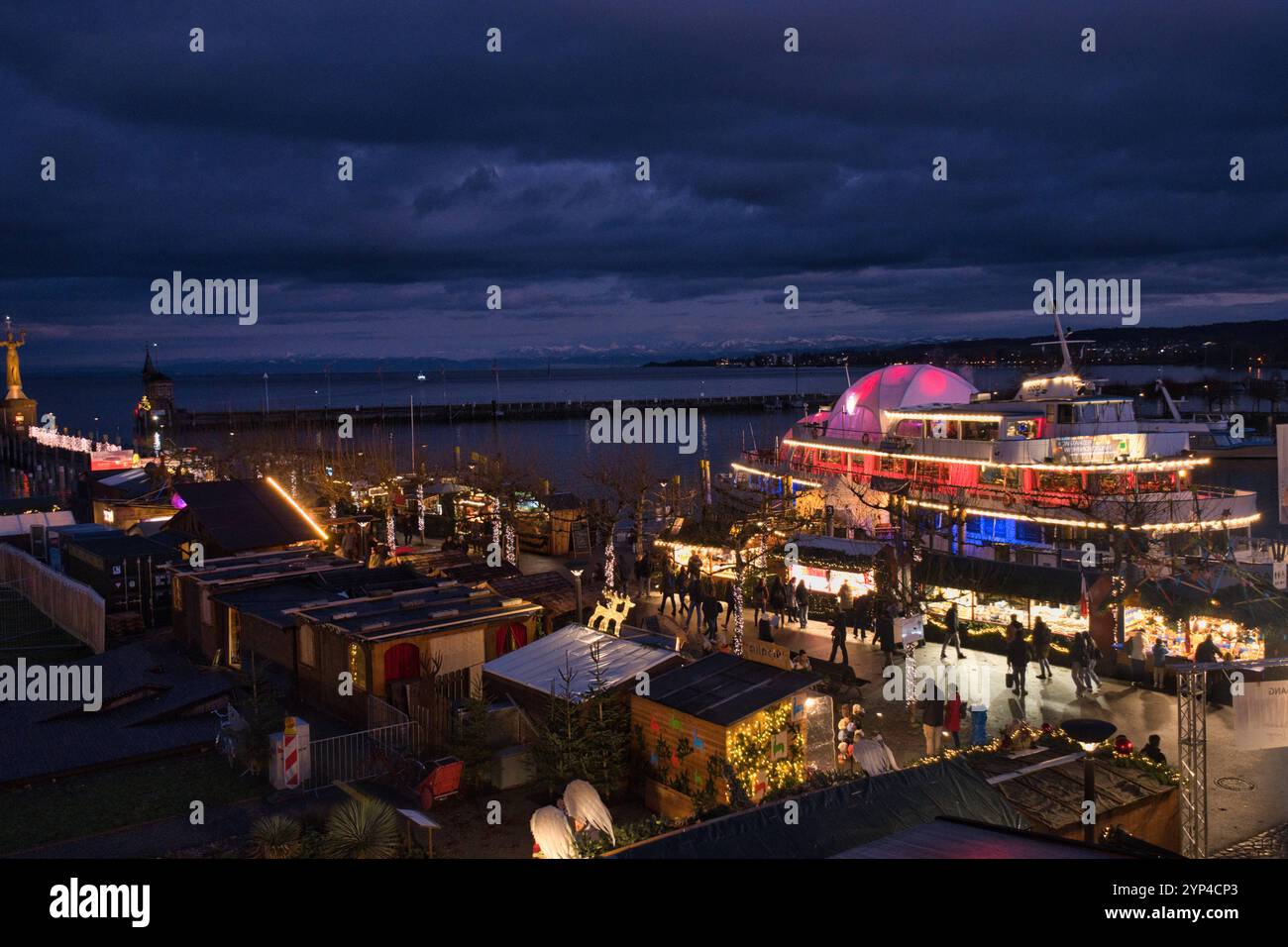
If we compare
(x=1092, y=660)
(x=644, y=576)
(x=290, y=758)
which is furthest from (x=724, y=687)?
(x=644, y=576)

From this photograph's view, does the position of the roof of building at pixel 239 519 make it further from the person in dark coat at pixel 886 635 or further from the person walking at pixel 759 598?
the person in dark coat at pixel 886 635

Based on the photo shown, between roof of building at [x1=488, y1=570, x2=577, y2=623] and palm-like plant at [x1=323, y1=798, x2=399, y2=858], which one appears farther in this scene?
roof of building at [x1=488, y1=570, x2=577, y2=623]

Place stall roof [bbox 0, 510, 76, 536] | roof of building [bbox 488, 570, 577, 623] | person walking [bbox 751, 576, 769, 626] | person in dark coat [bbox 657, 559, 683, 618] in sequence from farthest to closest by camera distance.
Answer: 1. stall roof [bbox 0, 510, 76, 536]
2. person in dark coat [bbox 657, 559, 683, 618]
3. person walking [bbox 751, 576, 769, 626]
4. roof of building [bbox 488, 570, 577, 623]

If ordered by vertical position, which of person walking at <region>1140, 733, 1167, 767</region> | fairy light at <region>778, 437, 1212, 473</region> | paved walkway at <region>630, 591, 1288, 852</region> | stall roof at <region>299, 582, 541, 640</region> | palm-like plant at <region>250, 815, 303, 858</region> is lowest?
paved walkway at <region>630, 591, 1288, 852</region>

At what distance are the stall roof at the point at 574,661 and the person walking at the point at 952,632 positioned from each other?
646cm

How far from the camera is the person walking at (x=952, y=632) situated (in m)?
16.7

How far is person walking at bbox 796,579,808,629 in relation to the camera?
64.2 ft

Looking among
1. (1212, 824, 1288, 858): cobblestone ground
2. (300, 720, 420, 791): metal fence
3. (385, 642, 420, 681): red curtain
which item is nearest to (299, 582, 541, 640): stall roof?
(385, 642, 420, 681): red curtain

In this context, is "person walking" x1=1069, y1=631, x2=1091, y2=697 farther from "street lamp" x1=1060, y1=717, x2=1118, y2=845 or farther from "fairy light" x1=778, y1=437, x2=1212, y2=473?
"fairy light" x1=778, y1=437, x2=1212, y2=473

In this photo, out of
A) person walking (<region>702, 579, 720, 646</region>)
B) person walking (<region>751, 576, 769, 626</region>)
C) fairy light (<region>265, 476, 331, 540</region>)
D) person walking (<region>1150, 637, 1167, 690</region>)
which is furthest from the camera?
fairy light (<region>265, 476, 331, 540</region>)

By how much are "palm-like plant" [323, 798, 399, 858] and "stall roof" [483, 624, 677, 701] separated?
2.82 m

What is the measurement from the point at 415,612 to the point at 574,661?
3094 mm
